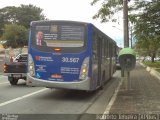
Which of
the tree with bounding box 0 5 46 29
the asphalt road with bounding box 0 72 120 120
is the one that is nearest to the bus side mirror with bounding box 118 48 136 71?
the asphalt road with bounding box 0 72 120 120

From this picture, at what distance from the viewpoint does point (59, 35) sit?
1611 centimetres

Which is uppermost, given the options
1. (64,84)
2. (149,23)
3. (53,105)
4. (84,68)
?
(149,23)

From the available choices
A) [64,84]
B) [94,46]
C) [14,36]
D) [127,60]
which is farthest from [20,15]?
[64,84]

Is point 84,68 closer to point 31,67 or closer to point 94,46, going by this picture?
point 94,46

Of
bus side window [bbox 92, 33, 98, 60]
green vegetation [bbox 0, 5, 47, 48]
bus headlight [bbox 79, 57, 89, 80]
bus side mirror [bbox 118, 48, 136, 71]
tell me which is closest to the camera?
bus headlight [bbox 79, 57, 89, 80]

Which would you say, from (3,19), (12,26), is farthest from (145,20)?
(3,19)

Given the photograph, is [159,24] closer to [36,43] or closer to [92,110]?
[36,43]

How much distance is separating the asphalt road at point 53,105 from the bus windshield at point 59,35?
2.16m

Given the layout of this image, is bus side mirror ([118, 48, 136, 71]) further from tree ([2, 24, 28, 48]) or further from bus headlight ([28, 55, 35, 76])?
tree ([2, 24, 28, 48])

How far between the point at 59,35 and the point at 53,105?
3.09m

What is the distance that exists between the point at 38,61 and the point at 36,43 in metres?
0.73

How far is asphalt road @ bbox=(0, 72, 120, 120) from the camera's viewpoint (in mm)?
11820

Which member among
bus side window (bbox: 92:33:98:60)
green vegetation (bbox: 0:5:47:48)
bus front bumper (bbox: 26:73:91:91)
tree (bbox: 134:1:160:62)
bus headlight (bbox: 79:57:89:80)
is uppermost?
green vegetation (bbox: 0:5:47:48)

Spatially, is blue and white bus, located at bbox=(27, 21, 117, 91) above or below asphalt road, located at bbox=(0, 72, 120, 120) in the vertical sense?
above
